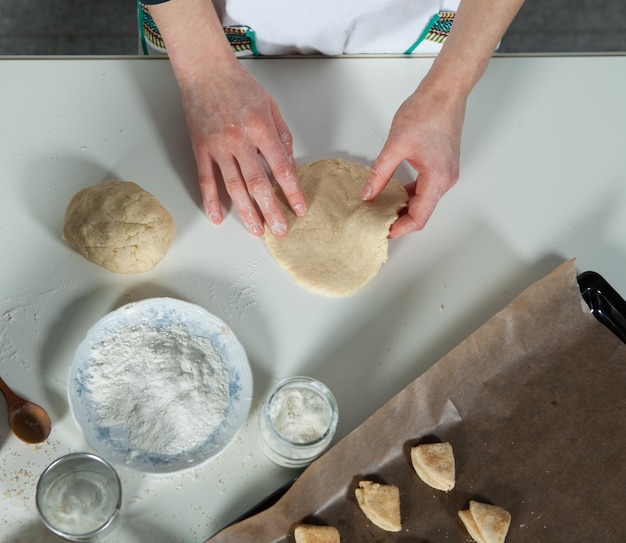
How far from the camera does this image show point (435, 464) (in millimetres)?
998

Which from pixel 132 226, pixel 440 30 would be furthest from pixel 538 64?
pixel 132 226

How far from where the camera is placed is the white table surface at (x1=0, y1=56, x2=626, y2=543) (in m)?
1.04

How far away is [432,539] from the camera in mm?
991

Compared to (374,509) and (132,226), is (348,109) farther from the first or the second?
(374,509)

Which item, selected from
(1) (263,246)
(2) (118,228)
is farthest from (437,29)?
(2) (118,228)

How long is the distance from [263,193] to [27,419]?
54 centimetres

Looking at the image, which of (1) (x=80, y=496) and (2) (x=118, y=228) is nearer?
(1) (x=80, y=496)

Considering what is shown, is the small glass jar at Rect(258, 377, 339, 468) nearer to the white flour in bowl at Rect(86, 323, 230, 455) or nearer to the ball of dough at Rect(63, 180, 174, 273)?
the white flour in bowl at Rect(86, 323, 230, 455)

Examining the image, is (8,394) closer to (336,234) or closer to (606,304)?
(336,234)

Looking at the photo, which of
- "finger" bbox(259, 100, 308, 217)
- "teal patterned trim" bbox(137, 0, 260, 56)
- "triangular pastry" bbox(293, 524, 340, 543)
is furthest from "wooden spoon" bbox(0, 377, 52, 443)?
"teal patterned trim" bbox(137, 0, 260, 56)

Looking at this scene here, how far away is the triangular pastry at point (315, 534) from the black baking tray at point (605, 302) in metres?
0.61

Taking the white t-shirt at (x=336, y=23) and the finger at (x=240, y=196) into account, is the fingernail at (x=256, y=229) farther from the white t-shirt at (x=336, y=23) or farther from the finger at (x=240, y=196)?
the white t-shirt at (x=336, y=23)

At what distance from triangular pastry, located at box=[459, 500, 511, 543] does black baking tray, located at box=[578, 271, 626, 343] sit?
0.40 metres

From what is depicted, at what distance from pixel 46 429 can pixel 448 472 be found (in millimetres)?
635
